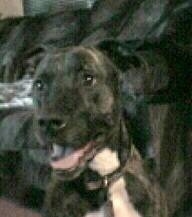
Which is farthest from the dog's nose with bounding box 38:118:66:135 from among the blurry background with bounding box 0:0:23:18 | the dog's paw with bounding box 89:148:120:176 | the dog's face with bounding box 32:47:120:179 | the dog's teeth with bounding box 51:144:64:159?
the blurry background with bounding box 0:0:23:18

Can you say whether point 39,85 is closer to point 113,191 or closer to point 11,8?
point 113,191

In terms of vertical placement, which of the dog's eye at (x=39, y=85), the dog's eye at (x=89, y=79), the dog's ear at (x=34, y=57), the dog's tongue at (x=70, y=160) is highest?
Result: the dog's eye at (x=89, y=79)

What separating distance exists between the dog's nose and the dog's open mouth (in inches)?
3.8

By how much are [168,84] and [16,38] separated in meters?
1.52

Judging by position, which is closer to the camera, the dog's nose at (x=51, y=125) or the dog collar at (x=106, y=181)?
the dog's nose at (x=51, y=125)

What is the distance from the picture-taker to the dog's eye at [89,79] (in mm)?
1738

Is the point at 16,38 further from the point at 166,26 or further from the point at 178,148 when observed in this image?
the point at 178,148

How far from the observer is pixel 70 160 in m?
1.73

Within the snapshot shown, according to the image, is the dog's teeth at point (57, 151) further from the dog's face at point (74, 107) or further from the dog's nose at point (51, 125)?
the dog's nose at point (51, 125)

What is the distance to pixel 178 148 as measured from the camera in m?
2.24

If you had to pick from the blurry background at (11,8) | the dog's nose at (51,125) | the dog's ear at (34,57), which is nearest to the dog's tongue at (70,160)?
the dog's nose at (51,125)

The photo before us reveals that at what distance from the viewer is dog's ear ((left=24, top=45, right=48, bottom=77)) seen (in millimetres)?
2012

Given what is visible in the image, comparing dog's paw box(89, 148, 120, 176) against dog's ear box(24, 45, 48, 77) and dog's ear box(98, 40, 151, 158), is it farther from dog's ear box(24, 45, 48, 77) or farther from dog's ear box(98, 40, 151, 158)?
dog's ear box(24, 45, 48, 77)

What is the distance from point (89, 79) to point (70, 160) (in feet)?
0.76
